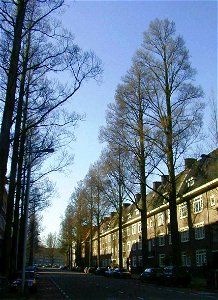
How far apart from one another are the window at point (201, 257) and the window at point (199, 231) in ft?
4.59

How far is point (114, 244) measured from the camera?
296ft

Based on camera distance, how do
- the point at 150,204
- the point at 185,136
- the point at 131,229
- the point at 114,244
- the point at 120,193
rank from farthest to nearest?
the point at 114,244
the point at 131,229
the point at 150,204
the point at 120,193
the point at 185,136

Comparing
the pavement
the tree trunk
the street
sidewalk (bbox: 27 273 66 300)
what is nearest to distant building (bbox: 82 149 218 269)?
the pavement

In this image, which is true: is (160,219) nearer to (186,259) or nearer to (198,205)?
(186,259)

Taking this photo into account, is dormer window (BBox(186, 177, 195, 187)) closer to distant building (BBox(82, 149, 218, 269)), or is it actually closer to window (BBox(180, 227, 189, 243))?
distant building (BBox(82, 149, 218, 269))

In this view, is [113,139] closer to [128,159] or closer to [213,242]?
[128,159]

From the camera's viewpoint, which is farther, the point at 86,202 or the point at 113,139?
the point at 86,202

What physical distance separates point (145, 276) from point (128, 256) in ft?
120

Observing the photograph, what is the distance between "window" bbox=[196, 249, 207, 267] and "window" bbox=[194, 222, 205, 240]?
1.40 m

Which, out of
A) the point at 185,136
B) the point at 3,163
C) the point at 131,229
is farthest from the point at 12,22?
the point at 131,229

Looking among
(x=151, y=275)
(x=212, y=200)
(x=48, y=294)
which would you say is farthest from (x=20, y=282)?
(x=212, y=200)

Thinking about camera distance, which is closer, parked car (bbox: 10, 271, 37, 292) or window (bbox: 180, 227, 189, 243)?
parked car (bbox: 10, 271, 37, 292)

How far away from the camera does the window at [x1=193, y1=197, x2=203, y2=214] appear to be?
46156mm

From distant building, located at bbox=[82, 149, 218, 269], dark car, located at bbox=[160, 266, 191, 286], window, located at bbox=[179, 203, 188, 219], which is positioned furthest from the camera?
window, located at bbox=[179, 203, 188, 219]
